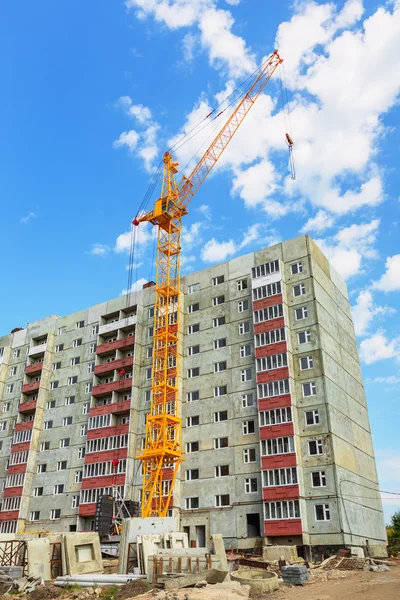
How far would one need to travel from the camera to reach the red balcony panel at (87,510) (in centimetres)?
5894

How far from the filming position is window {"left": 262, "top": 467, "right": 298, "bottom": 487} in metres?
47.8

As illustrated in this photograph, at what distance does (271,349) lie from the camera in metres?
54.0

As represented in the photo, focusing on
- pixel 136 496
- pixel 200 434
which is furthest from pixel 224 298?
pixel 136 496

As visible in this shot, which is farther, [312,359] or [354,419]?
[354,419]

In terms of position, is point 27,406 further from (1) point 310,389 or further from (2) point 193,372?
(1) point 310,389

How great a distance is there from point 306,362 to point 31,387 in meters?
41.0

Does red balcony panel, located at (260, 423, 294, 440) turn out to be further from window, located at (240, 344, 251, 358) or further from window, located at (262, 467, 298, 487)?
window, located at (240, 344, 251, 358)

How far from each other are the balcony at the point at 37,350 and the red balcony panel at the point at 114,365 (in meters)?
12.2

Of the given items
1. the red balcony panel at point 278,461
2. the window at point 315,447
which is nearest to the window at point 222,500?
the red balcony panel at point 278,461

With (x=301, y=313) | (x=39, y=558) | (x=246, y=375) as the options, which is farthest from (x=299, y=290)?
(x=39, y=558)

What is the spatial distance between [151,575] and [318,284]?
35.5 m

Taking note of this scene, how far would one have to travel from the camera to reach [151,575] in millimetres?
30609

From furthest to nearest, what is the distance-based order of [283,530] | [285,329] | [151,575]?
[285,329], [283,530], [151,575]

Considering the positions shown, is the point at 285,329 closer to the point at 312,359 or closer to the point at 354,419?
the point at 312,359
